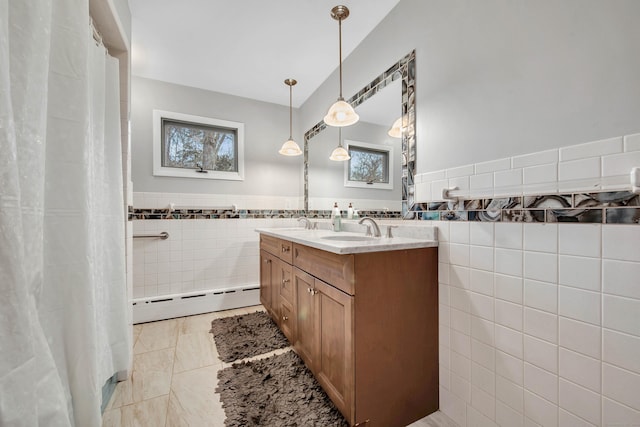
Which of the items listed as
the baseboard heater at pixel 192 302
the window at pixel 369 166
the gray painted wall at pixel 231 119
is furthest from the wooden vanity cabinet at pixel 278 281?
the gray painted wall at pixel 231 119

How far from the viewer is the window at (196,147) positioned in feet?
8.52

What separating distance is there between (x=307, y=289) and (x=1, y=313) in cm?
117

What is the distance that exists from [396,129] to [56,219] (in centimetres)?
165

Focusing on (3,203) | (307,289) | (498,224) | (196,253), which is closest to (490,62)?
(498,224)

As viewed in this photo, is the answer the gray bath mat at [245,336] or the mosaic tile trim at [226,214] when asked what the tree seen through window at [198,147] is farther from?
the gray bath mat at [245,336]

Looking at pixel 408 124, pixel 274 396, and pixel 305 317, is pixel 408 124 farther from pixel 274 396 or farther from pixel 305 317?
pixel 274 396

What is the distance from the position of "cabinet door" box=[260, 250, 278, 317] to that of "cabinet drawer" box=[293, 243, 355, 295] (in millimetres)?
565

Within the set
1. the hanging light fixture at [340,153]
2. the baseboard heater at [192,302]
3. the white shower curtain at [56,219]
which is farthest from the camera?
the baseboard heater at [192,302]

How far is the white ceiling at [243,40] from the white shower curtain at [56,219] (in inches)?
32.8

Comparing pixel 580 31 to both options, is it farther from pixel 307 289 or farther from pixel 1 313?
pixel 1 313

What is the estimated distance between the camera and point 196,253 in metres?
2.65

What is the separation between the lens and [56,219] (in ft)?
2.69

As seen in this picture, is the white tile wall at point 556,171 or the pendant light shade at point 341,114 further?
the pendant light shade at point 341,114

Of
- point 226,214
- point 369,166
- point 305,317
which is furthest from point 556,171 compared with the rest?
point 226,214
